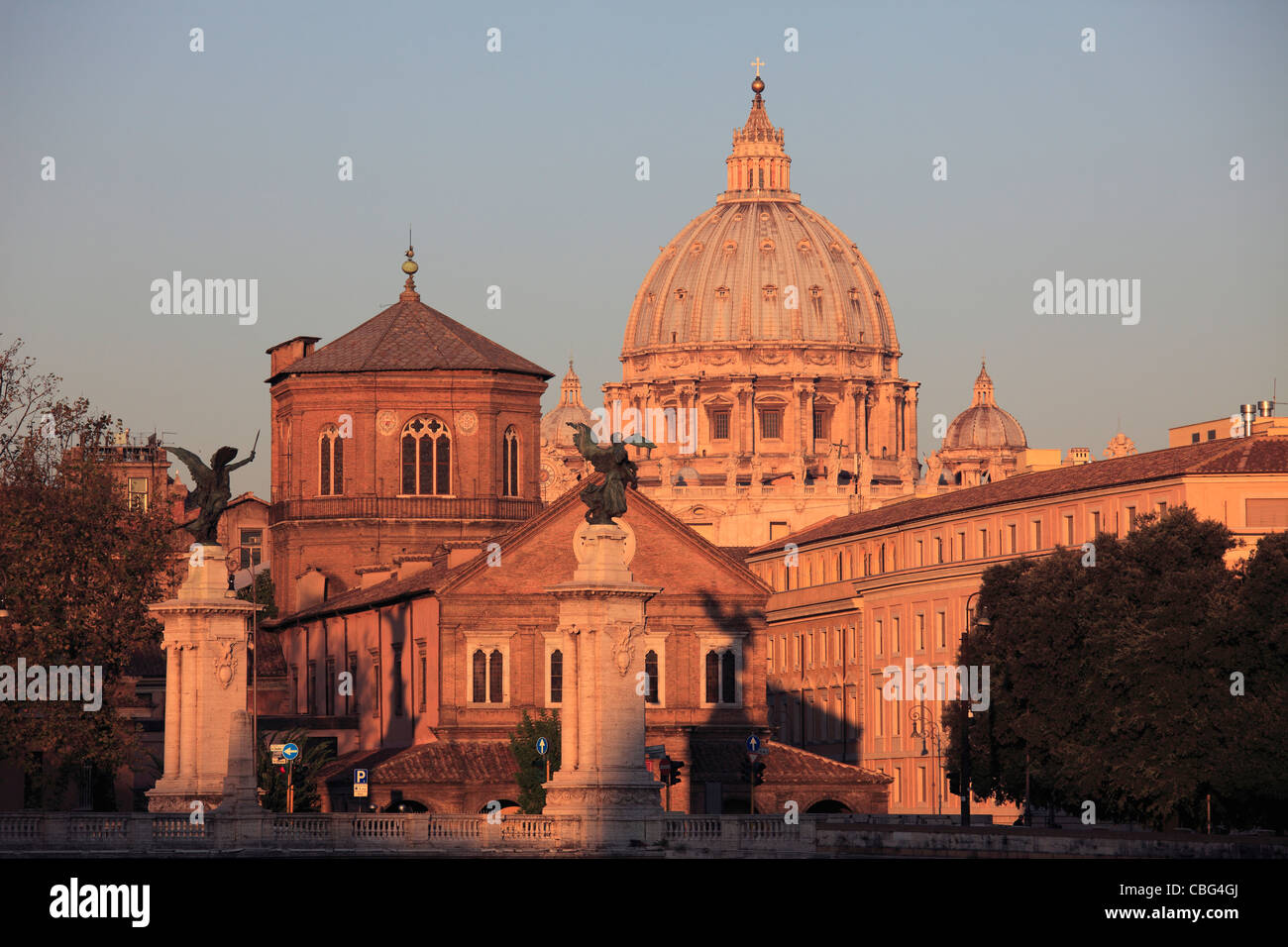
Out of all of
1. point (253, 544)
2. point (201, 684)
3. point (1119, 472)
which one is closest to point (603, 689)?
point (201, 684)

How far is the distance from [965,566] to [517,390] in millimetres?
20959

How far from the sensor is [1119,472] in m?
121

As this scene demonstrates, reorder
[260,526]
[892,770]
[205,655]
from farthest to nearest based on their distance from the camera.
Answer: [260,526] < [892,770] < [205,655]

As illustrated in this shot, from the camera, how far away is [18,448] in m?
97.6

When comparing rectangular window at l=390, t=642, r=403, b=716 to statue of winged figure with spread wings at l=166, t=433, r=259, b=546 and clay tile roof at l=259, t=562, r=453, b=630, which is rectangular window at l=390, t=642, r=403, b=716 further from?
statue of winged figure with spread wings at l=166, t=433, r=259, b=546

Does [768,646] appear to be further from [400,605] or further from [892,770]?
[400,605]

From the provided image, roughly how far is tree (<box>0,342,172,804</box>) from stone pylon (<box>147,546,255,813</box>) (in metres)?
16.0

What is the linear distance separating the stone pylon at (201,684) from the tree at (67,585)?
16014mm

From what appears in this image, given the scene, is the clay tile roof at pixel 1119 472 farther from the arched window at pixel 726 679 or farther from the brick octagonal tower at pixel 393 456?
the brick octagonal tower at pixel 393 456

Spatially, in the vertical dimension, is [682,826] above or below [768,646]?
below

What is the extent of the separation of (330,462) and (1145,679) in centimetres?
5434

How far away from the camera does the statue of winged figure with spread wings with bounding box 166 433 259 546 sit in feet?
257

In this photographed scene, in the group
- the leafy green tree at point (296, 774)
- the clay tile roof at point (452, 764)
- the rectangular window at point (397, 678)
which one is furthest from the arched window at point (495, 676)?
the leafy green tree at point (296, 774)
